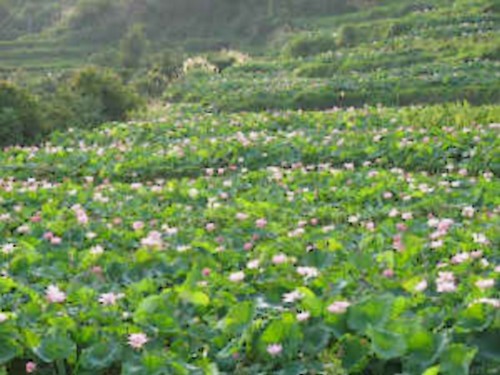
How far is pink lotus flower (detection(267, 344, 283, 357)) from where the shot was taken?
3320 mm

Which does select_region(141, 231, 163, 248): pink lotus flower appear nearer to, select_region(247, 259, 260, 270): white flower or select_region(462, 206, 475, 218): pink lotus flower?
select_region(247, 259, 260, 270): white flower

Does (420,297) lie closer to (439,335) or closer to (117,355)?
(439,335)

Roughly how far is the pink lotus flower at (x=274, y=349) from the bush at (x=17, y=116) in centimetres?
1140

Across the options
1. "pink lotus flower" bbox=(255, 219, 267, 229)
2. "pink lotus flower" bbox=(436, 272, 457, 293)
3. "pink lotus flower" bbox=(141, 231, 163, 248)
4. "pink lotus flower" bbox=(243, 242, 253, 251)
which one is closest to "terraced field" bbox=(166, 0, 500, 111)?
"pink lotus flower" bbox=(255, 219, 267, 229)

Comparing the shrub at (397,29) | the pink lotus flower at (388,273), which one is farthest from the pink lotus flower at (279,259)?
the shrub at (397,29)

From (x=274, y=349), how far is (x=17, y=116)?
38.3 feet

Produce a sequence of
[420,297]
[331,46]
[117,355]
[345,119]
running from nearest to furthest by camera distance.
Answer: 1. [117,355]
2. [420,297]
3. [345,119]
4. [331,46]

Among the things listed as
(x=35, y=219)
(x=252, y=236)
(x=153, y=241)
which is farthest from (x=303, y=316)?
(x=35, y=219)

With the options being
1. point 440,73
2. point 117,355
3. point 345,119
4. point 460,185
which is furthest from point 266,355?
point 440,73

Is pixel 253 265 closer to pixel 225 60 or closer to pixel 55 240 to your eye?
pixel 55 240

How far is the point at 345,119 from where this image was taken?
12469 millimetres

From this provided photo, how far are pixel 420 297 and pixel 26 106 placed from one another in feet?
39.3

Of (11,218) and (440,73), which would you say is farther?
(440,73)

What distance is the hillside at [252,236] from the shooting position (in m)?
3.43
